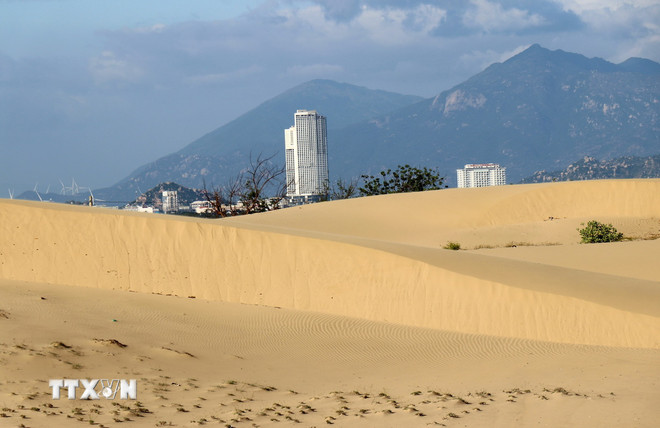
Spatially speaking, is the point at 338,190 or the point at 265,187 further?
the point at 338,190

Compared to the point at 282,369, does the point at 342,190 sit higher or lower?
higher

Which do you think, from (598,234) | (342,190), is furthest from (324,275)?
(342,190)

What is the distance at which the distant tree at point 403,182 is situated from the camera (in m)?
50.5

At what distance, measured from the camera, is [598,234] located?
2353cm

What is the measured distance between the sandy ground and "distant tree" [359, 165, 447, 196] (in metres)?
30.6

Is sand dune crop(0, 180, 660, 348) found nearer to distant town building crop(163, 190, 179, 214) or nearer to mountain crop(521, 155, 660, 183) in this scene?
distant town building crop(163, 190, 179, 214)

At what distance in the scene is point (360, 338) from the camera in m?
11.6

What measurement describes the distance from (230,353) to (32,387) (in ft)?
9.93

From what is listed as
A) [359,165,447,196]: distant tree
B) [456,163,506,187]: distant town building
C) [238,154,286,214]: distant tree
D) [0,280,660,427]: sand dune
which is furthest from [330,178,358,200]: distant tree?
[456,163,506,187]: distant town building

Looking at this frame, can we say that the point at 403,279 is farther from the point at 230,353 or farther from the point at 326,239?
the point at 230,353

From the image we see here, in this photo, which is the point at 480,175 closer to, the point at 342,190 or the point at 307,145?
the point at 307,145

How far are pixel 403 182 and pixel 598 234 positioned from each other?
93.7 feet

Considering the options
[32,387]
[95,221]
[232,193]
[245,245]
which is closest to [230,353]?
[32,387]

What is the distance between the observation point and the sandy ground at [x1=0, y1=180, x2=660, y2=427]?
7473 mm
